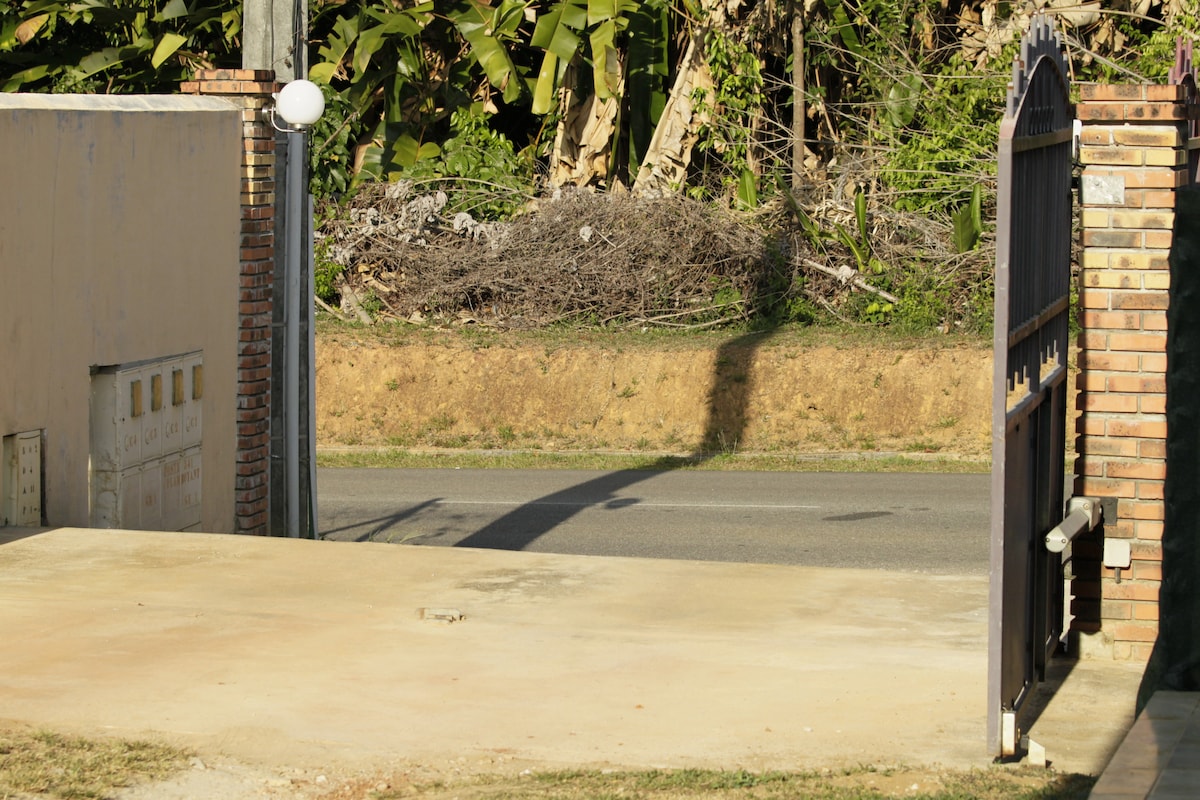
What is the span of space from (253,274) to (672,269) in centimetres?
1212

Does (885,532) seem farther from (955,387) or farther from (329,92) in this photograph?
(329,92)

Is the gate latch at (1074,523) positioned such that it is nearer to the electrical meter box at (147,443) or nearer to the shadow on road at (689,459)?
the electrical meter box at (147,443)

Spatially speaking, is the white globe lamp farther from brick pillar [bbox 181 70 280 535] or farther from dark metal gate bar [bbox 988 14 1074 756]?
dark metal gate bar [bbox 988 14 1074 756]

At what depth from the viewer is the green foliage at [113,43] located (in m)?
26.2

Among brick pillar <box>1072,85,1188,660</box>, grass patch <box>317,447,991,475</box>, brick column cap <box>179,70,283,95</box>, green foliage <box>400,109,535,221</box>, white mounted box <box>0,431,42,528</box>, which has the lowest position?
grass patch <box>317,447,991,475</box>

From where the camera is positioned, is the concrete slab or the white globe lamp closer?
the concrete slab

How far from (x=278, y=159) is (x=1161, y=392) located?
673cm

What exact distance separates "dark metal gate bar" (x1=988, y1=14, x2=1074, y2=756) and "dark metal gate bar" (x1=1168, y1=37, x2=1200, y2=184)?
531mm

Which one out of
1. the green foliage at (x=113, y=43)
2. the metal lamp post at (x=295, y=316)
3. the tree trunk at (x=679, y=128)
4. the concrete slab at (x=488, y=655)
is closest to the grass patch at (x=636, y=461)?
the tree trunk at (x=679, y=128)

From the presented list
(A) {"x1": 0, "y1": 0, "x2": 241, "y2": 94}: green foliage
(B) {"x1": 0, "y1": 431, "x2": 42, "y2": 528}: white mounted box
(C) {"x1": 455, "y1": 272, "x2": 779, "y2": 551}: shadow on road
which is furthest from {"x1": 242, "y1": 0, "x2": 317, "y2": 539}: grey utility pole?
(A) {"x1": 0, "y1": 0, "x2": 241, "y2": 94}: green foliage

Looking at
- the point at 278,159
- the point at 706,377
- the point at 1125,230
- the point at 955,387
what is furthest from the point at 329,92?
the point at 1125,230

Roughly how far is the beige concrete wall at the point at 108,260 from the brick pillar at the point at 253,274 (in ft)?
0.29

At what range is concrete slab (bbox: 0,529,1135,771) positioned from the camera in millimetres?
5410

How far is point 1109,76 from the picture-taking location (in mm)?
23562
